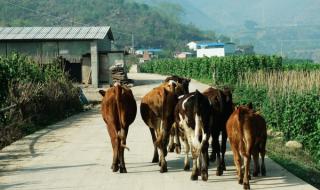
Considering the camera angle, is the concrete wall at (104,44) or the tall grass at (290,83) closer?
the tall grass at (290,83)

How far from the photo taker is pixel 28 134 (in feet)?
58.5

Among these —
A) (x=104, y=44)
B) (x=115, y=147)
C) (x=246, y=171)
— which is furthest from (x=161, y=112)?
(x=104, y=44)

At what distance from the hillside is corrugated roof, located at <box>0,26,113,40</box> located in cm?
9278

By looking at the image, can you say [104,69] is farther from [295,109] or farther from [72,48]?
[295,109]

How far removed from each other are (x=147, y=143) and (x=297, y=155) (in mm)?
4088

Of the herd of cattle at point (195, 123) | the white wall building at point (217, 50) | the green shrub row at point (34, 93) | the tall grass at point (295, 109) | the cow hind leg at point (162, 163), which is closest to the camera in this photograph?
the herd of cattle at point (195, 123)

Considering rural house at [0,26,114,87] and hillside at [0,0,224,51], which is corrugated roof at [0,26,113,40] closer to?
rural house at [0,26,114,87]

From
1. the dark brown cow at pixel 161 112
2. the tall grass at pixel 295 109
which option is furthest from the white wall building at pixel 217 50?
the dark brown cow at pixel 161 112

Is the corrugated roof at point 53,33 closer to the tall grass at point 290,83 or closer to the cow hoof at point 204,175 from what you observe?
the tall grass at point 290,83

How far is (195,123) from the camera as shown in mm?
10031

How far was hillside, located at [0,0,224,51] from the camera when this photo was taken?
144 meters

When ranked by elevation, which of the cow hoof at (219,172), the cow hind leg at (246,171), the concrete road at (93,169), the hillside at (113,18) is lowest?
the concrete road at (93,169)

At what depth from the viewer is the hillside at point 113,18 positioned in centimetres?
14388

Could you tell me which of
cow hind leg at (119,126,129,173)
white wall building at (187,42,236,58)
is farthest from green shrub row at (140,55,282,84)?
white wall building at (187,42,236,58)
